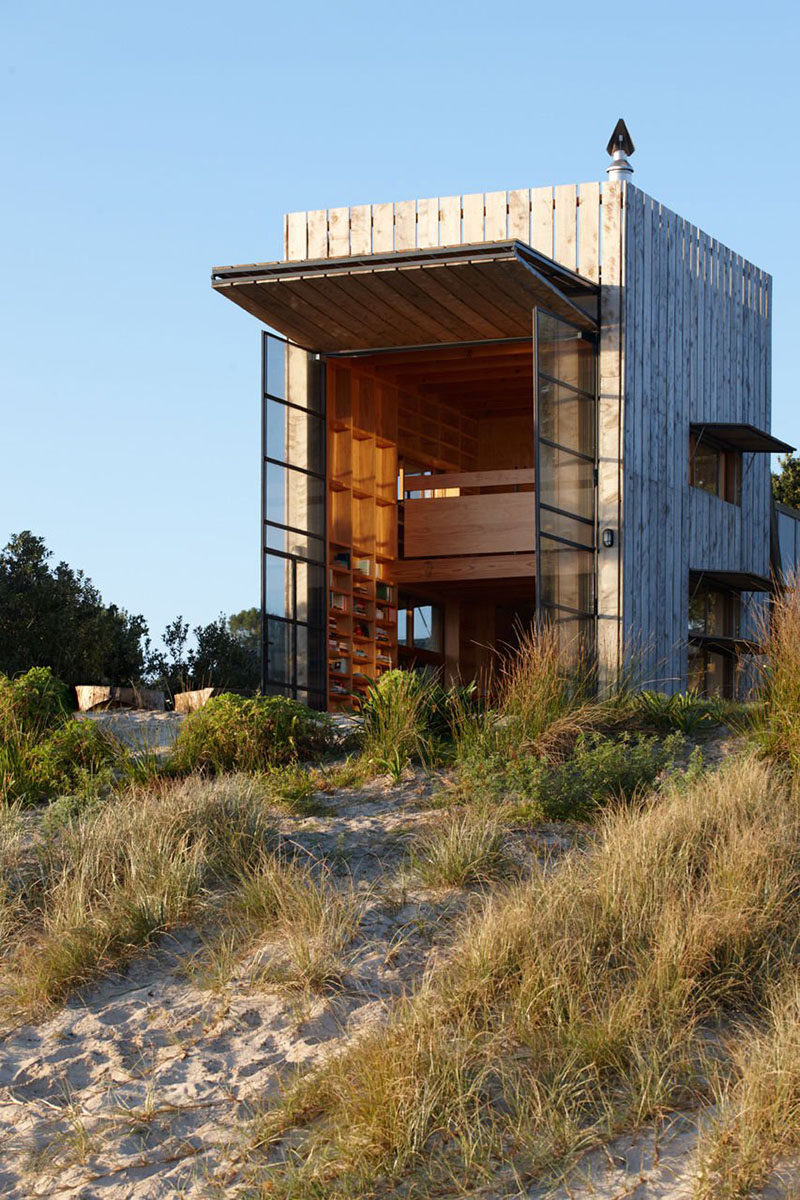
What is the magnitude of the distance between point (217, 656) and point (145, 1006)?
15.3 meters

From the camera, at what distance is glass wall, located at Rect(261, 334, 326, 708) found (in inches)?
614

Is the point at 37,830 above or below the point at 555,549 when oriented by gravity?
below

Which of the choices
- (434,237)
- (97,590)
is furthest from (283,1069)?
(97,590)

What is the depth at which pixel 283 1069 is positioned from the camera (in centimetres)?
614

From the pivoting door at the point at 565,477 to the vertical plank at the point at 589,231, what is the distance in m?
0.71

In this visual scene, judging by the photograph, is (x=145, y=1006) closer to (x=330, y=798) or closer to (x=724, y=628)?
(x=330, y=798)

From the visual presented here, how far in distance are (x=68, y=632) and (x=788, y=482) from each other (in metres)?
16.1

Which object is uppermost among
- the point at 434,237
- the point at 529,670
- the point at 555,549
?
the point at 434,237

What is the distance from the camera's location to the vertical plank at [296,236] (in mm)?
16156

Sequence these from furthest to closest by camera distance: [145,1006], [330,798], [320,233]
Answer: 1. [320,233]
2. [330,798]
3. [145,1006]

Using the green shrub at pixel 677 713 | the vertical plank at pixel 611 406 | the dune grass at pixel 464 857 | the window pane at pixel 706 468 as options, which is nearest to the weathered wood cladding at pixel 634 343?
the vertical plank at pixel 611 406

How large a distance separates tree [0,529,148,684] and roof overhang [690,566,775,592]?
7922 millimetres

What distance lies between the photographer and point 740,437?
57.5 ft

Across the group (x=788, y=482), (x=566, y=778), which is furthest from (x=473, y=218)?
(x=788, y=482)
